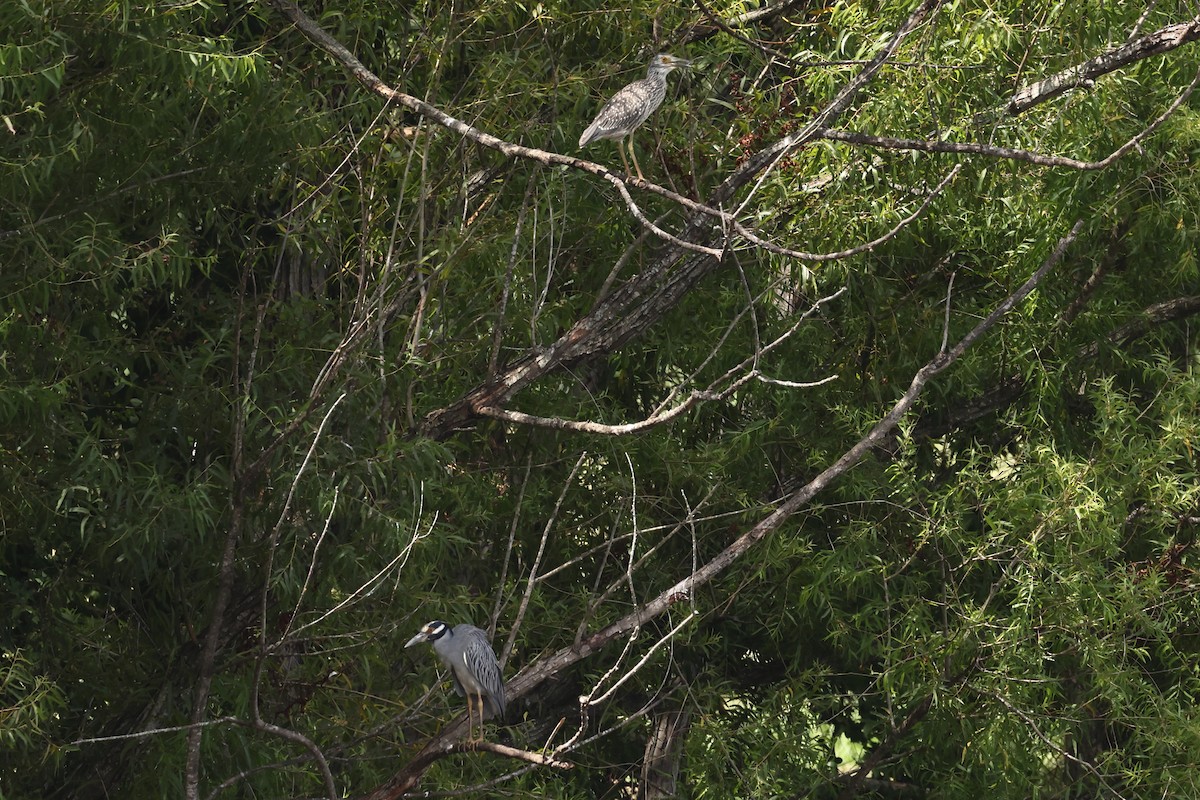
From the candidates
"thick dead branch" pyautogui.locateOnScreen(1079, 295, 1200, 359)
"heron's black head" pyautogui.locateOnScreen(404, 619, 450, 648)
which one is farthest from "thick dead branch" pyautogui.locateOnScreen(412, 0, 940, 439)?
"thick dead branch" pyautogui.locateOnScreen(1079, 295, 1200, 359)

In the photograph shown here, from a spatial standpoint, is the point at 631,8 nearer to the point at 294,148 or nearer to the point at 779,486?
the point at 294,148

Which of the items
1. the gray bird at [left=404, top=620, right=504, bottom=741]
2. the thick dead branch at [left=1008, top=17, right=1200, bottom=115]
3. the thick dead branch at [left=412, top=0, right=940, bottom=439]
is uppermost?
the thick dead branch at [left=1008, top=17, right=1200, bottom=115]

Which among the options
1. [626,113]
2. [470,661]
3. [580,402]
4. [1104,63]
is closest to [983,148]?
[1104,63]

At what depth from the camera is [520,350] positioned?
451cm

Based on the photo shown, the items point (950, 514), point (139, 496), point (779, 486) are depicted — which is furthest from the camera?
point (779, 486)

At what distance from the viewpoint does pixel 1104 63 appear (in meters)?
3.98

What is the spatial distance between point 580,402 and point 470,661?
1.45 m

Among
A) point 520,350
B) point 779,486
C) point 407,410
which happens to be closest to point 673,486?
point 779,486

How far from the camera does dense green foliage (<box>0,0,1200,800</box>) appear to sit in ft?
12.4

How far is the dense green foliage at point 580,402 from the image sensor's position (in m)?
3.79

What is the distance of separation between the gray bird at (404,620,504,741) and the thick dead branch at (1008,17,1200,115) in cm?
212

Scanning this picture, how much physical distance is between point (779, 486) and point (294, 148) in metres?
2.09

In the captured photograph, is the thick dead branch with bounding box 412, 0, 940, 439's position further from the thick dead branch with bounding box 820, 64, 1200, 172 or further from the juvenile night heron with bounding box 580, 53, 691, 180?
the thick dead branch with bounding box 820, 64, 1200, 172

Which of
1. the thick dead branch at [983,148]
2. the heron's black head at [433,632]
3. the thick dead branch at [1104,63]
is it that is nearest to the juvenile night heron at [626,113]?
the thick dead branch at [983,148]
